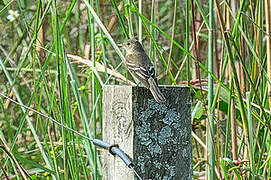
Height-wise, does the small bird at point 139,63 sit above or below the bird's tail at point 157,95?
above

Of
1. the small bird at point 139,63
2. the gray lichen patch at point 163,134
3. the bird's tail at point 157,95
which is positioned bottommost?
the gray lichen patch at point 163,134

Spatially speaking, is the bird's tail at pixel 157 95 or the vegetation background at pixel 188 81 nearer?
the bird's tail at pixel 157 95

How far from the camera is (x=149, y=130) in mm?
1104

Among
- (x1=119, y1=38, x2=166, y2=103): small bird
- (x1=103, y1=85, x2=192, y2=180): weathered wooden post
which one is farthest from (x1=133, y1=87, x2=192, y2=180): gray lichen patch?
(x1=119, y1=38, x2=166, y2=103): small bird

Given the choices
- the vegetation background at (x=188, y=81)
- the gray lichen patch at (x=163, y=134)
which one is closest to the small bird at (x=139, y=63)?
the vegetation background at (x=188, y=81)

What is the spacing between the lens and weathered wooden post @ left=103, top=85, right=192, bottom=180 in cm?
110

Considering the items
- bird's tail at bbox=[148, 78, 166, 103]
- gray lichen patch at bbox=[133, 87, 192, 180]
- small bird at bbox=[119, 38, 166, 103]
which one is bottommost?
gray lichen patch at bbox=[133, 87, 192, 180]

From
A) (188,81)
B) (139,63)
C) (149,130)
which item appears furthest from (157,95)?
(139,63)

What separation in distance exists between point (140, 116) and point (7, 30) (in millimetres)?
2593

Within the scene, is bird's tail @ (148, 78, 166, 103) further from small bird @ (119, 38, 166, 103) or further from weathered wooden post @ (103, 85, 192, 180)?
small bird @ (119, 38, 166, 103)

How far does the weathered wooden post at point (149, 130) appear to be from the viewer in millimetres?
1097

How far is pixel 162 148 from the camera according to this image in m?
1.12

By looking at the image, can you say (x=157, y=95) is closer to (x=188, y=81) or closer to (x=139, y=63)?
(x=188, y=81)

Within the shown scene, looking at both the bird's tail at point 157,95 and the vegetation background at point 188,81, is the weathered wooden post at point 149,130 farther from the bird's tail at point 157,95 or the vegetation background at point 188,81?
the vegetation background at point 188,81
